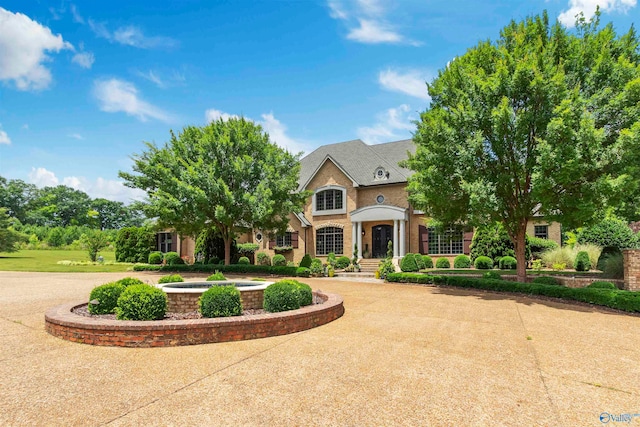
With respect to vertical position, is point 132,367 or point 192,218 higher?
point 192,218

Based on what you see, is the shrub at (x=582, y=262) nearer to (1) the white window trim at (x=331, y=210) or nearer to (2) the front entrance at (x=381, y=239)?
(2) the front entrance at (x=381, y=239)

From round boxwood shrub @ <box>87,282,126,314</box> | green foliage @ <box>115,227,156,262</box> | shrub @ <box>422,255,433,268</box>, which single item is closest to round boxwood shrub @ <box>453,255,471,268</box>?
shrub @ <box>422,255,433,268</box>

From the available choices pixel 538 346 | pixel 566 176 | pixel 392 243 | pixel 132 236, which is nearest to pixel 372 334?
pixel 538 346

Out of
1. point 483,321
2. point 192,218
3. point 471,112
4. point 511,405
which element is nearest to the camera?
point 511,405

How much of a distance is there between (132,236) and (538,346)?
31782mm

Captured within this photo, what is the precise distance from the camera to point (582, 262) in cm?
1886

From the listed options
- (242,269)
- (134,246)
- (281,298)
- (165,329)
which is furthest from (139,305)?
(134,246)

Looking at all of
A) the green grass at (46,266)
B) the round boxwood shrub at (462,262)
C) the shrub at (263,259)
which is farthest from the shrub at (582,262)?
the green grass at (46,266)

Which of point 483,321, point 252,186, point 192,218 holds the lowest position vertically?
point 483,321

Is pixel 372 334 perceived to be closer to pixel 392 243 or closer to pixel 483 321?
pixel 483 321

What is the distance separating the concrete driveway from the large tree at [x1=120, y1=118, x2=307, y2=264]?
11786 millimetres

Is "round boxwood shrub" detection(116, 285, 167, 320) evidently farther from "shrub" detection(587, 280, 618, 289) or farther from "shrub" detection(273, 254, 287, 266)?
"shrub" detection(273, 254, 287, 266)

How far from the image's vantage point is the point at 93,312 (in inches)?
303

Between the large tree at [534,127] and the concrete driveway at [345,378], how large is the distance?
4497mm
